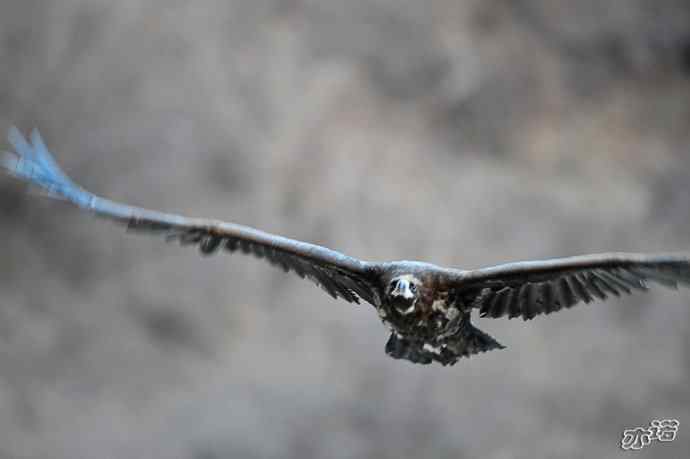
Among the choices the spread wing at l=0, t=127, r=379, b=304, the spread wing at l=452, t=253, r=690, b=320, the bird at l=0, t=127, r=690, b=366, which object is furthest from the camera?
the spread wing at l=0, t=127, r=379, b=304

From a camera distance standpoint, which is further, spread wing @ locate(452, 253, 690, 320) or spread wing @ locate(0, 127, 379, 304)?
spread wing @ locate(0, 127, 379, 304)

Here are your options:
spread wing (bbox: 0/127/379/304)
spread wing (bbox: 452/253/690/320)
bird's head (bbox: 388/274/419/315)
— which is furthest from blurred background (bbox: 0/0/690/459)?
bird's head (bbox: 388/274/419/315)

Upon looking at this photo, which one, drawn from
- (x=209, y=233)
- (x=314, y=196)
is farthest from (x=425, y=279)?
(x=314, y=196)

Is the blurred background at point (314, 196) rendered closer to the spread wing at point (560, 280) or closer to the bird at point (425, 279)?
the bird at point (425, 279)

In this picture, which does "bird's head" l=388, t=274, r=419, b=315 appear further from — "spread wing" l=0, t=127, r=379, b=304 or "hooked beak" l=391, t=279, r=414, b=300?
"spread wing" l=0, t=127, r=379, b=304

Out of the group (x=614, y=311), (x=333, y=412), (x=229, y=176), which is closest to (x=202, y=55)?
(x=229, y=176)

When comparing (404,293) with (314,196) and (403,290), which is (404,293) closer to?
(403,290)
